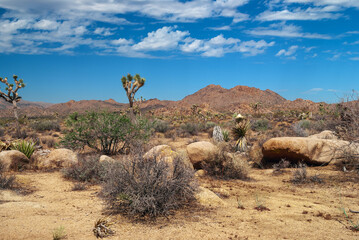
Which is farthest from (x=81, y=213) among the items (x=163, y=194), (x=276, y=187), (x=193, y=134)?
(x=193, y=134)

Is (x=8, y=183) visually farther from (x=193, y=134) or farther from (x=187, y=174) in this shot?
(x=193, y=134)

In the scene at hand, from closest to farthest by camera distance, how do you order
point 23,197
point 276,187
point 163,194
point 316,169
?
1. point 163,194
2. point 23,197
3. point 276,187
4. point 316,169

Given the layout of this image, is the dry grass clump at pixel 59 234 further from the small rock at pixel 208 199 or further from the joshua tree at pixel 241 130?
the joshua tree at pixel 241 130

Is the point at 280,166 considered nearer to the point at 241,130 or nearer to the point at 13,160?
the point at 241,130

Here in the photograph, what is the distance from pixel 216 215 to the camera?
227 inches

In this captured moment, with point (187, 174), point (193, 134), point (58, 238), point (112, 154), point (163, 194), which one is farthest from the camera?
point (193, 134)

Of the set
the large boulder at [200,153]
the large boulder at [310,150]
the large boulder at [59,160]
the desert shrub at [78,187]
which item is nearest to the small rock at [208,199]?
the large boulder at [200,153]

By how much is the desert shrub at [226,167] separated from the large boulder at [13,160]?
6729mm

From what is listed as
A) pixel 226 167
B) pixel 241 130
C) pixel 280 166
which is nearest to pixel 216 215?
pixel 226 167

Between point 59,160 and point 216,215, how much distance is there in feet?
24.4

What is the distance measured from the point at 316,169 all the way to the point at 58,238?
9.09 m

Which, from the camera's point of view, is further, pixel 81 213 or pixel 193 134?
pixel 193 134

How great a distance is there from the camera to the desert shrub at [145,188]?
552cm

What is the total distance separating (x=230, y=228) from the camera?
16.8 feet
